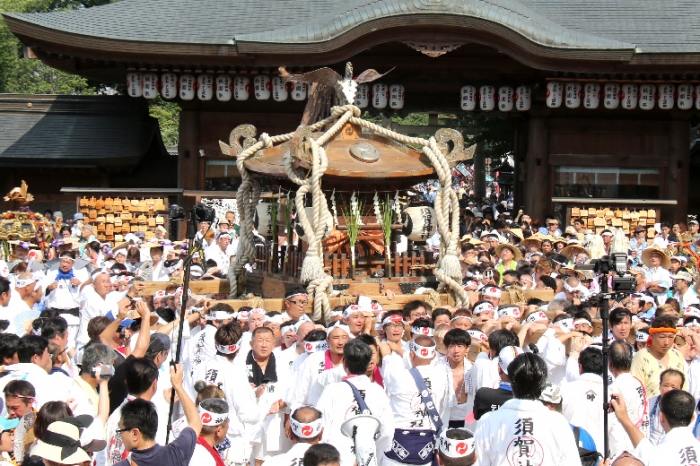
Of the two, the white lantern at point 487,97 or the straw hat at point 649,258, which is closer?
the straw hat at point 649,258

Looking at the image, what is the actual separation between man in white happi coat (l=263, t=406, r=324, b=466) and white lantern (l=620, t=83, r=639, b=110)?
1409cm

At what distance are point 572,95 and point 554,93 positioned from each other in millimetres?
315

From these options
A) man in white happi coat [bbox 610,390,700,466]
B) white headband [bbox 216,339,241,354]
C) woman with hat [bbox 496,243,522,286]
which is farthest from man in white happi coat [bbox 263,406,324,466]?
woman with hat [bbox 496,243,522,286]

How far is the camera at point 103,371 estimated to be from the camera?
6.28m

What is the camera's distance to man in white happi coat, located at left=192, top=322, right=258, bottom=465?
253 inches

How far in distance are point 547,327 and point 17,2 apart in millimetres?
27879

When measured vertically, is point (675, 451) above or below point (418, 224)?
below

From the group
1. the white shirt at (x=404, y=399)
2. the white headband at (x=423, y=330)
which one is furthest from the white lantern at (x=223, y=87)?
the white shirt at (x=404, y=399)

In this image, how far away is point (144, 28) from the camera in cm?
1845

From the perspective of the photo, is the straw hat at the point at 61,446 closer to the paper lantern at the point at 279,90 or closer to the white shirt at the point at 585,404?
the white shirt at the point at 585,404

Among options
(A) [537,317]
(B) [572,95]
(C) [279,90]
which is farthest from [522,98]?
(A) [537,317]

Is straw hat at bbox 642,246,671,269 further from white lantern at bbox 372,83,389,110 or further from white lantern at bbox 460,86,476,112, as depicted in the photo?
white lantern at bbox 372,83,389,110

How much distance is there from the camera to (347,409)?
586cm

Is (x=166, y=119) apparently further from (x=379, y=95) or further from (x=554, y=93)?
(x=554, y=93)
